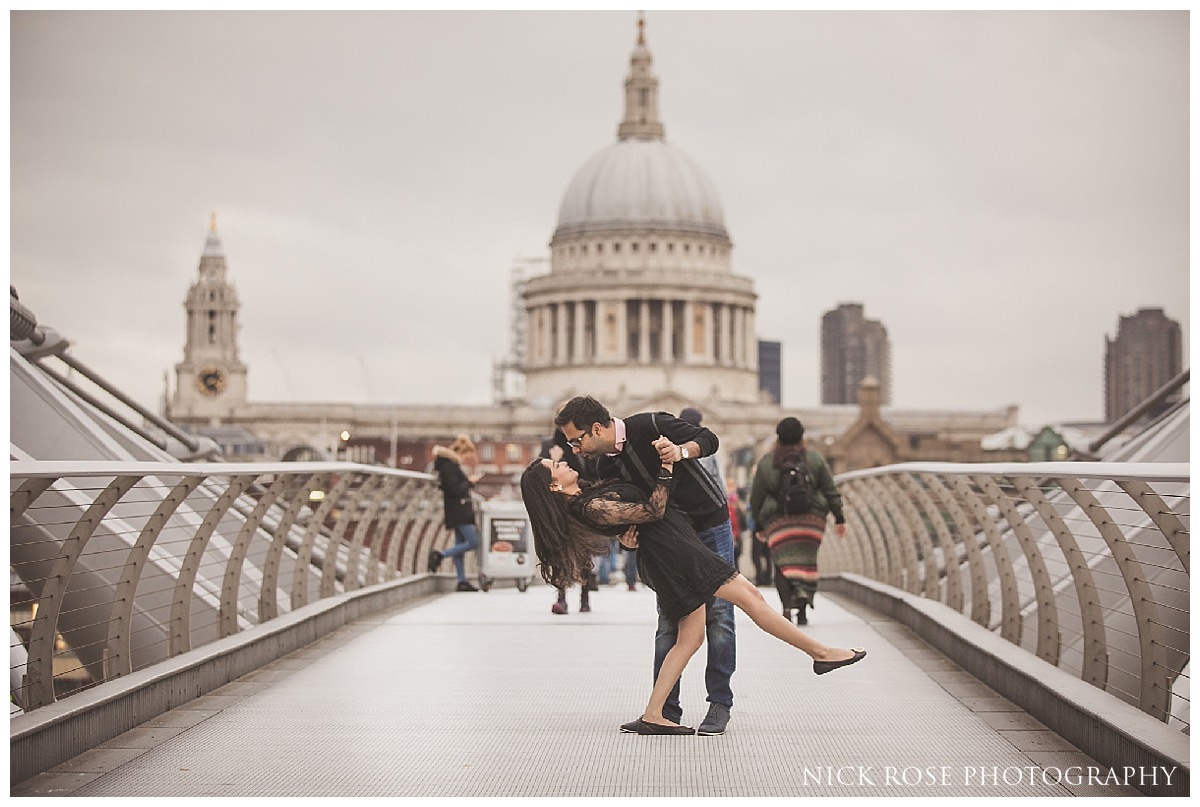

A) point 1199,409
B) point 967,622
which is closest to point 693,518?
point 1199,409

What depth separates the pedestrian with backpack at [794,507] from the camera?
14.2 metres

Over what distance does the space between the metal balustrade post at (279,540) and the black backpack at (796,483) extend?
3.28m

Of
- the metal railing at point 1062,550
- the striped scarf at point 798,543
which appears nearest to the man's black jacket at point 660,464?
the metal railing at point 1062,550

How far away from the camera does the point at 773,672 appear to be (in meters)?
11.4

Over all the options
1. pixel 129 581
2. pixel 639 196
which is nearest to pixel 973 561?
pixel 129 581

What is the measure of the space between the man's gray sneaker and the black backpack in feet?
17.5

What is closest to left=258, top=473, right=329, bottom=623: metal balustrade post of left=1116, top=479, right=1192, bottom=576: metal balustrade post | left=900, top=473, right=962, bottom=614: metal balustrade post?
left=900, top=473, right=962, bottom=614: metal balustrade post

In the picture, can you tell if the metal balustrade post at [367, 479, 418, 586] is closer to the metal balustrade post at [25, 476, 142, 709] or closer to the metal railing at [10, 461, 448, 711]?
the metal railing at [10, 461, 448, 711]

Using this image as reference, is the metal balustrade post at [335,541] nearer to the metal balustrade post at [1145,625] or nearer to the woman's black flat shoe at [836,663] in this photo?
the woman's black flat shoe at [836,663]

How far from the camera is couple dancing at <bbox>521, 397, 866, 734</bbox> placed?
28.0 feet

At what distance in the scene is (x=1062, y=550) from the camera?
30.4ft
